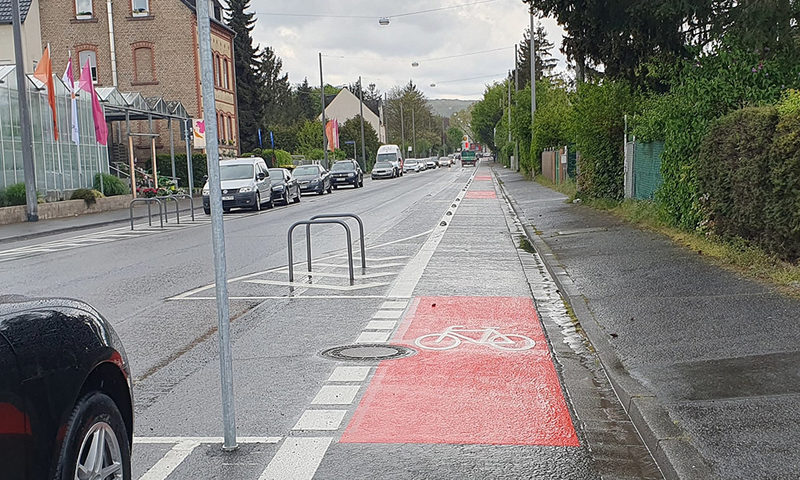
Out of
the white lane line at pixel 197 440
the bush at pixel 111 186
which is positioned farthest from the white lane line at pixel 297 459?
the bush at pixel 111 186

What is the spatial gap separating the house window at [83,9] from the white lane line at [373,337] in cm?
4823

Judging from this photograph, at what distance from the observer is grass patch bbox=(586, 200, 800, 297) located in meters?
9.61

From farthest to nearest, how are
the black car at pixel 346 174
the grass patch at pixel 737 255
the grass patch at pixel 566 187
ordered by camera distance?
the black car at pixel 346 174 < the grass patch at pixel 566 187 < the grass patch at pixel 737 255

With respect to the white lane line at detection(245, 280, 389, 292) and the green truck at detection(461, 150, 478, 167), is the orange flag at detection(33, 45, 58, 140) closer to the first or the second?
the white lane line at detection(245, 280, 389, 292)

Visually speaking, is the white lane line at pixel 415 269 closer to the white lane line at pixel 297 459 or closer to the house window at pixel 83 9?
the white lane line at pixel 297 459

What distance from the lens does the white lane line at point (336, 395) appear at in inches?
247

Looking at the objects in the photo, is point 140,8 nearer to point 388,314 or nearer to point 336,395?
point 388,314

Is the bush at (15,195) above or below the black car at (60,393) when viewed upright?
below

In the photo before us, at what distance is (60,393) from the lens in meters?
3.38

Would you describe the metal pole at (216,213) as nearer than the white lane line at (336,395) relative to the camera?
Yes

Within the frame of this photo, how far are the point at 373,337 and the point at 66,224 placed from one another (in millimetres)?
20261

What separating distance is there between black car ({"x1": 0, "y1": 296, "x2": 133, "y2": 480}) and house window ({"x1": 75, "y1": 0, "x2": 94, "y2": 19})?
2046 inches

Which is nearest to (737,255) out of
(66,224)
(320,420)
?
(320,420)

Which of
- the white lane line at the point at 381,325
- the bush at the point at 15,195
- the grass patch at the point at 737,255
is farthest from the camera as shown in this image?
the bush at the point at 15,195
